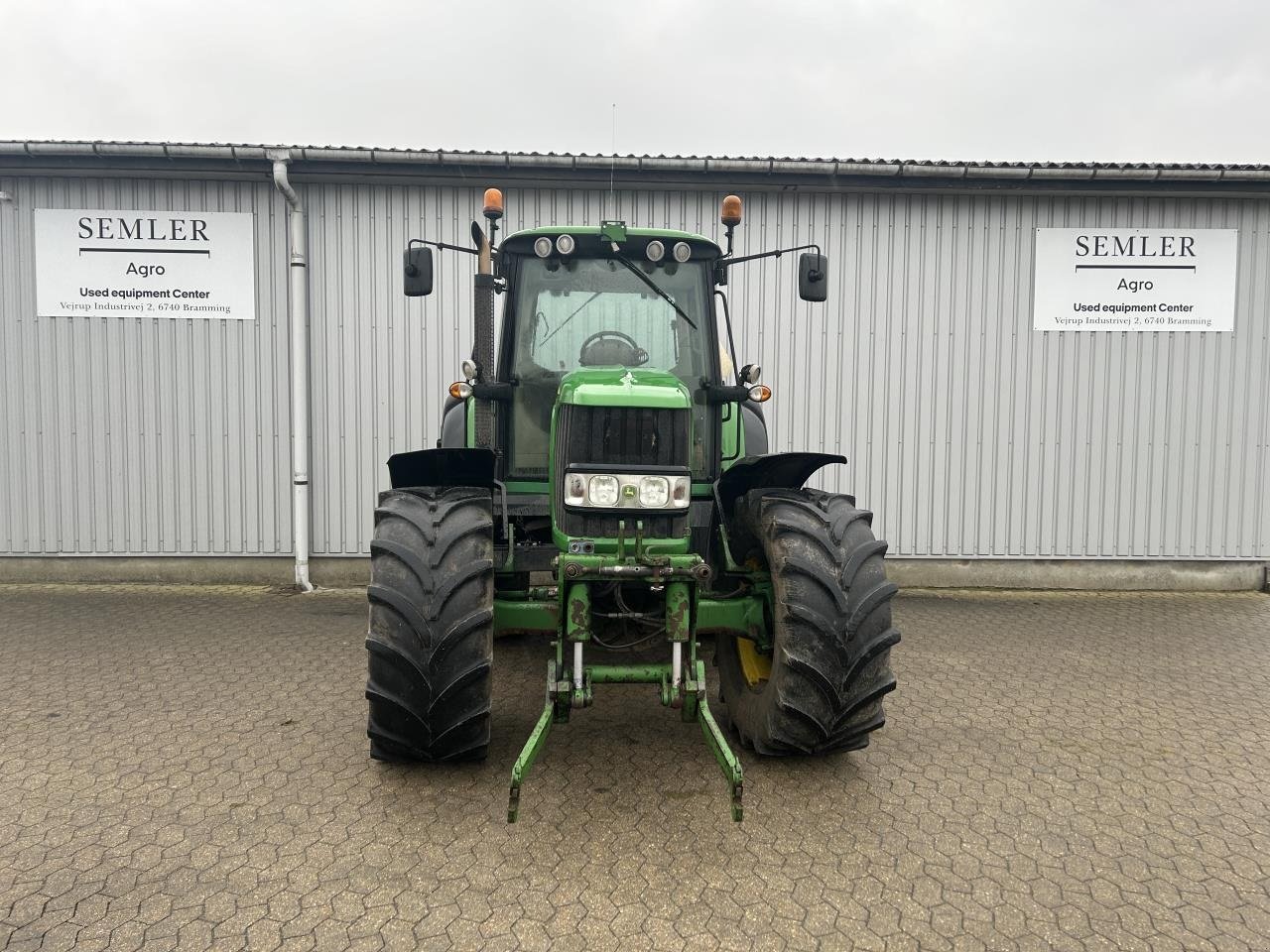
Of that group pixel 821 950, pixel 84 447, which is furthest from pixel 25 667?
pixel 821 950

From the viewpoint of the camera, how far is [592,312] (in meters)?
4.31

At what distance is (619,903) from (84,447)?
707 centimetres

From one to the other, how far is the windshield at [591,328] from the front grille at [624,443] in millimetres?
864

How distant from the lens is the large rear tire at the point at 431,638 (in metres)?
3.13

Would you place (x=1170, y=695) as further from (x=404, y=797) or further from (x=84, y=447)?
(x=84, y=447)

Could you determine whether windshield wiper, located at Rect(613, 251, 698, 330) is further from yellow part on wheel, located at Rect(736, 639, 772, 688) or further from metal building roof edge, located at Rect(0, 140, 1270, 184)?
metal building roof edge, located at Rect(0, 140, 1270, 184)

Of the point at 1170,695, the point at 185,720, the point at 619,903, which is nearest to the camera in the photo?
the point at 619,903

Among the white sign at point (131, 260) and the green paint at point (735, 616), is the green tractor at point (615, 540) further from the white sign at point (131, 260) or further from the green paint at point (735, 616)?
the white sign at point (131, 260)

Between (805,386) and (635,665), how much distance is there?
16.2ft

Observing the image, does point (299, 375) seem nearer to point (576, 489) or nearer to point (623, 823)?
point (576, 489)

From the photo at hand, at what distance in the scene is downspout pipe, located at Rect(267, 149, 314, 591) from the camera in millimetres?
7266

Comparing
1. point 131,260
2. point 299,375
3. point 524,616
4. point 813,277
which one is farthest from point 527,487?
point 131,260

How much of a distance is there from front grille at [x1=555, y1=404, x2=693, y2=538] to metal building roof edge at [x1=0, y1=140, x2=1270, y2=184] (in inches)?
174

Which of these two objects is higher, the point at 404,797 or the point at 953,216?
the point at 953,216
